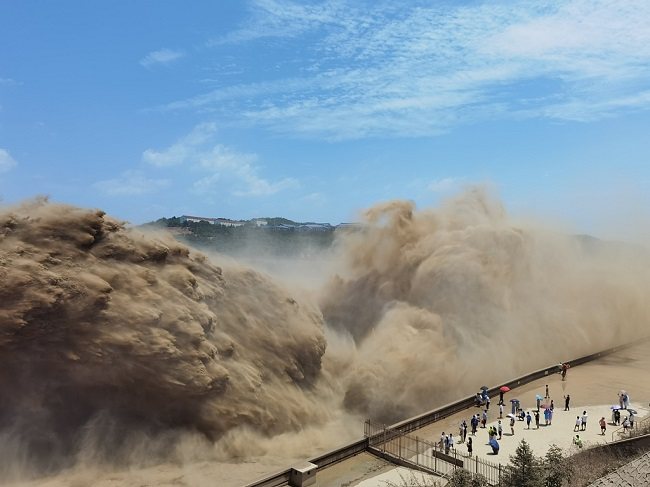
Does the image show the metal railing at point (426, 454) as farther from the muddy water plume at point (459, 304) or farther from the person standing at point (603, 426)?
the person standing at point (603, 426)

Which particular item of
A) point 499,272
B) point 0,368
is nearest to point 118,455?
point 0,368

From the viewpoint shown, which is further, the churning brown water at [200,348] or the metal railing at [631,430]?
the metal railing at [631,430]

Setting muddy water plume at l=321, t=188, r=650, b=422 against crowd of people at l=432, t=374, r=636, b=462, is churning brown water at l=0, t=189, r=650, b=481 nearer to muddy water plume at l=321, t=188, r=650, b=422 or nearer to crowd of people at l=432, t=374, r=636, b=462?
muddy water plume at l=321, t=188, r=650, b=422

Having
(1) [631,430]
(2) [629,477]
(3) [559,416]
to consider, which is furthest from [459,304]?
(2) [629,477]

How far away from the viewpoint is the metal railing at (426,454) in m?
16.9

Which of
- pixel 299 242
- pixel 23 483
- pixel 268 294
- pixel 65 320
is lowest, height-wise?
pixel 23 483

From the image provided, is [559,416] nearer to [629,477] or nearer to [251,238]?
[629,477]

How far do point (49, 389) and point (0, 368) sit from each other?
5.02ft

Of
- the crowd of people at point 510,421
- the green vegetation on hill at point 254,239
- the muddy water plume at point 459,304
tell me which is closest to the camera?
the crowd of people at point 510,421

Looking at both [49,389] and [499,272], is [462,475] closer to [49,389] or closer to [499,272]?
[49,389]

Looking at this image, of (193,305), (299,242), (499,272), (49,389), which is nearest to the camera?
(49,389)

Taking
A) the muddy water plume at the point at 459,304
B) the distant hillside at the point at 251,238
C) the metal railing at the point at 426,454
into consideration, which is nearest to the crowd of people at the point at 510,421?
the metal railing at the point at 426,454

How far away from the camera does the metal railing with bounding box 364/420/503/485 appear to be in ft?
55.5

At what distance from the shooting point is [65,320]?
1572 centimetres
